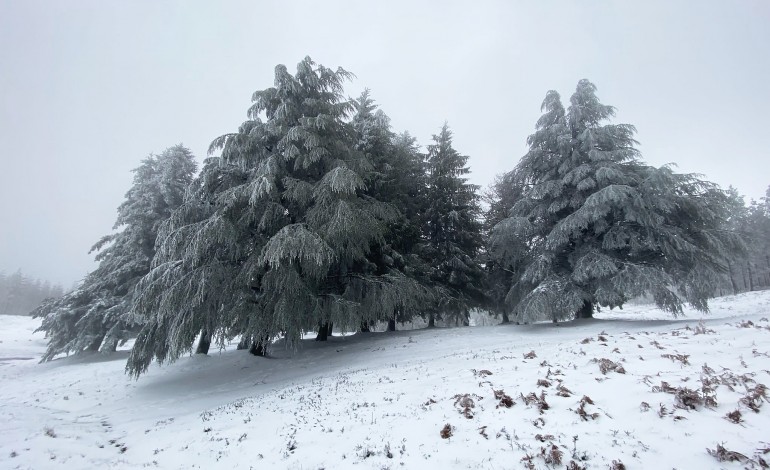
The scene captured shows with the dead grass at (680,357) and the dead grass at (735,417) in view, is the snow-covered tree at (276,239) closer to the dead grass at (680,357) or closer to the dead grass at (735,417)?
the dead grass at (680,357)

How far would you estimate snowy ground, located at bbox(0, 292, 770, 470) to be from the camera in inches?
169

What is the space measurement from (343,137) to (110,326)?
50.1 feet

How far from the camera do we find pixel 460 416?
5457 mm

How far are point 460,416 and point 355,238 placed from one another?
7.55 meters

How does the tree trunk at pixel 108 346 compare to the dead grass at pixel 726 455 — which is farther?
the tree trunk at pixel 108 346

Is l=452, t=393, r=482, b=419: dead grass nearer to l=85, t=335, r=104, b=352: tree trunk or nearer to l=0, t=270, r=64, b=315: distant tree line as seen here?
l=85, t=335, r=104, b=352: tree trunk

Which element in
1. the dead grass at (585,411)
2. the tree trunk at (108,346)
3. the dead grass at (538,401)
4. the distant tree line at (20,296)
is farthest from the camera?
the distant tree line at (20,296)

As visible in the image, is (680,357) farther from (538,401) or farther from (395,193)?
(395,193)

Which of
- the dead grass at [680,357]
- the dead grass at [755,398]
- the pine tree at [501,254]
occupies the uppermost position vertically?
the pine tree at [501,254]

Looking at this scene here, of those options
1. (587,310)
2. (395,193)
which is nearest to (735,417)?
(587,310)

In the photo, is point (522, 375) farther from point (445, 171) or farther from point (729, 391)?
point (445, 171)

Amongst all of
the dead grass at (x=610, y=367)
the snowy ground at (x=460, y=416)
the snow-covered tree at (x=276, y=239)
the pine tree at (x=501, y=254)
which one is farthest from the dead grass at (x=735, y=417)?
the pine tree at (x=501, y=254)

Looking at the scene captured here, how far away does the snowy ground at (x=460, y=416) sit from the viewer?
4305 millimetres

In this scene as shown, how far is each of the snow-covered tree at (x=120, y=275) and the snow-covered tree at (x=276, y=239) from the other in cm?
739
